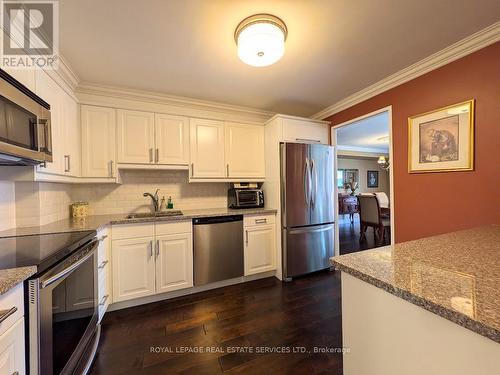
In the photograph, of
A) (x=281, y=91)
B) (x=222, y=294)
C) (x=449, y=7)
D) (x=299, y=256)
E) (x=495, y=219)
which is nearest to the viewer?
(x=449, y=7)

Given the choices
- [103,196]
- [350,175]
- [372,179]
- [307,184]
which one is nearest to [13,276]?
[103,196]

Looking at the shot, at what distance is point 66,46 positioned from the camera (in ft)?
5.35

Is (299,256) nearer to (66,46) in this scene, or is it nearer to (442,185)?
(442,185)

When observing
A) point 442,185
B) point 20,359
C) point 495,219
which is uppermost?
point 442,185

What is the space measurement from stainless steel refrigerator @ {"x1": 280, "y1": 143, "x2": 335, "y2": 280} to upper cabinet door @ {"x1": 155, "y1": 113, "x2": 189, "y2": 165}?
4.01 ft

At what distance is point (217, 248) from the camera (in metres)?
2.40

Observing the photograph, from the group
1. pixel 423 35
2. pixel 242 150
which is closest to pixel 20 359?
pixel 242 150

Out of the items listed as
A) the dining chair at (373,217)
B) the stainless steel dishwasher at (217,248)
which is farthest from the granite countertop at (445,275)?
the dining chair at (373,217)

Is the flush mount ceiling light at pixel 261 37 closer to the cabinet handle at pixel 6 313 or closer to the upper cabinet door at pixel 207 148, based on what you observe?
the upper cabinet door at pixel 207 148

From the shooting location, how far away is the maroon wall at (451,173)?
5.13 feet

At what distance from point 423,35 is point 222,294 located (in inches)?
116

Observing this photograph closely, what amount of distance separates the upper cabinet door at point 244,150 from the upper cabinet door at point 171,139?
0.54 meters

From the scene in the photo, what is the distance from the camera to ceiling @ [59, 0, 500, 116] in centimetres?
131

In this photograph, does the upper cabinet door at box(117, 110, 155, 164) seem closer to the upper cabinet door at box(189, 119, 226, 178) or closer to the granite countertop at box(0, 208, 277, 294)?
the upper cabinet door at box(189, 119, 226, 178)
